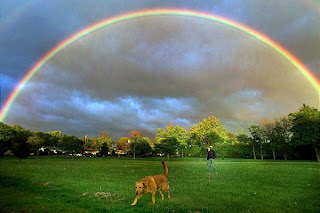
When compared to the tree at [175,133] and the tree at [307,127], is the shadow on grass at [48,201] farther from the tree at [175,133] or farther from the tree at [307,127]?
the tree at [175,133]

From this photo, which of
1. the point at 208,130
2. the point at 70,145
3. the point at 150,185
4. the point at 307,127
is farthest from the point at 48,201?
the point at 208,130

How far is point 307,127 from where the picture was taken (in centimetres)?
6869

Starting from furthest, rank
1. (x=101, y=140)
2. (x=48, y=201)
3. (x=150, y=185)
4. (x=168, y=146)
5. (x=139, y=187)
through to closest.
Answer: (x=101, y=140)
(x=168, y=146)
(x=48, y=201)
(x=150, y=185)
(x=139, y=187)

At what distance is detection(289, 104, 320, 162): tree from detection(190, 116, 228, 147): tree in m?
35.1

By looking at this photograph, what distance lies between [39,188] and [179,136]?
90842 mm

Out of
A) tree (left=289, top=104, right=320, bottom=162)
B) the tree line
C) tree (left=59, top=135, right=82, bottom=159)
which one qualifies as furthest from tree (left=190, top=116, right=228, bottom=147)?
tree (left=59, top=135, right=82, bottom=159)

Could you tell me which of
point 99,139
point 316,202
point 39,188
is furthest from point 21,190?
point 99,139

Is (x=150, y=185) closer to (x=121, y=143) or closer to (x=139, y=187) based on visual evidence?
(x=139, y=187)

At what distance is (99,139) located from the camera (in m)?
135

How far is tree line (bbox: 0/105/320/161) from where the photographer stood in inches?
2714

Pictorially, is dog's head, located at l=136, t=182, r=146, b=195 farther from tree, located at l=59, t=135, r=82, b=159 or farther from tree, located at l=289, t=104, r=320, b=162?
tree, located at l=59, t=135, r=82, b=159

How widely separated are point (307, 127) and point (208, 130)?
45.6m

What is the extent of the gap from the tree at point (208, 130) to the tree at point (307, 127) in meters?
35.1

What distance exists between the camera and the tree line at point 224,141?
68938mm
